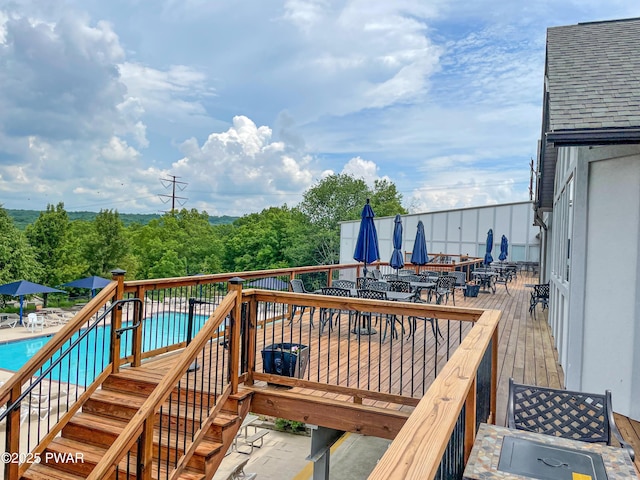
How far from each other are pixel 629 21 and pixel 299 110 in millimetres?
37840

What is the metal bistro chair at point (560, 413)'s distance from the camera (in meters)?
2.68

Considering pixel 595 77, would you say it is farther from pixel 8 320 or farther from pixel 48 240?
pixel 48 240

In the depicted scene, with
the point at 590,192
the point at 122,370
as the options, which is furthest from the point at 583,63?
the point at 122,370

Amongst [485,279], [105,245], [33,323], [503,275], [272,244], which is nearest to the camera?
[485,279]

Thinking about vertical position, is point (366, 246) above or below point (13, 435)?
above

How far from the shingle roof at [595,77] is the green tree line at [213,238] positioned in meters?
32.1

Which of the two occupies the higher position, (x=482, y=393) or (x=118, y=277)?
(x=118, y=277)

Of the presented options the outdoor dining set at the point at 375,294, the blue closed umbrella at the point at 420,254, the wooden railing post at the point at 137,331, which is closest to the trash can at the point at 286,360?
the outdoor dining set at the point at 375,294

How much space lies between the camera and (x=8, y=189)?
38312 millimetres

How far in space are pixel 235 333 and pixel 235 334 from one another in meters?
0.01

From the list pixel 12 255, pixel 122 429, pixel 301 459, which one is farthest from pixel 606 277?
pixel 12 255

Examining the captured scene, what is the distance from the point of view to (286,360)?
4.57 m

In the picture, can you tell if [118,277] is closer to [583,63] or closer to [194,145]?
[583,63]

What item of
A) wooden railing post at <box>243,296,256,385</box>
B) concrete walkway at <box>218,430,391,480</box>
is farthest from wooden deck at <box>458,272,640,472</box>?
concrete walkway at <box>218,430,391,480</box>
